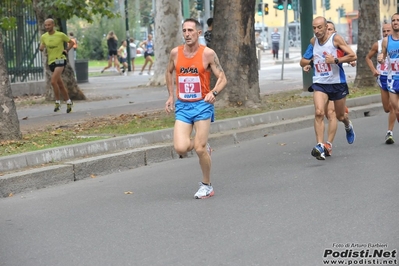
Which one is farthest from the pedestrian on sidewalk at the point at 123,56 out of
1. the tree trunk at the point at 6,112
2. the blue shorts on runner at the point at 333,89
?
the blue shorts on runner at the point at 333,89

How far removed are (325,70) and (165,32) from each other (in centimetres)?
1584

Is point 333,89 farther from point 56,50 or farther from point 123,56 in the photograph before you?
point 123,56

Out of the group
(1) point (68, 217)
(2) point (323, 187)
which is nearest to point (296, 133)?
(2) point (323, 187)

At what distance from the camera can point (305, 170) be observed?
1038 cm

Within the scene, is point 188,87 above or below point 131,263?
above

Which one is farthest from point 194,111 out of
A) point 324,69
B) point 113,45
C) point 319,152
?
point 113,45

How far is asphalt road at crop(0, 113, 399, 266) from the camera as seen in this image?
643 centimetres

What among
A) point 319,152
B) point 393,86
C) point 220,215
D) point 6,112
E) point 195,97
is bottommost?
point 220,215

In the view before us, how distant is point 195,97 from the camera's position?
901cm

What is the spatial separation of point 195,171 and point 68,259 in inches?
181

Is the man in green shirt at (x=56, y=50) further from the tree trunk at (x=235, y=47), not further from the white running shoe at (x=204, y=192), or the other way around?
the white running shoe at (x=204, y=192)

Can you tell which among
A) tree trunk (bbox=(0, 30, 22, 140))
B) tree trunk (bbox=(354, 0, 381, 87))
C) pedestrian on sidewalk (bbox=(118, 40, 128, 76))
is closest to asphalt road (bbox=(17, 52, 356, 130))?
tree trunk (bbox=(354, 0, 381, 87))

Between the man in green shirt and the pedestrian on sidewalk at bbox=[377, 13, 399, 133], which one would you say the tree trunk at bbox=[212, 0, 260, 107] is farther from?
the pedestrian on sidewalk at bbox=[377, 13, 399, 133]

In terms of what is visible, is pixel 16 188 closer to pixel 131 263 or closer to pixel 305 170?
pixel 305 170
